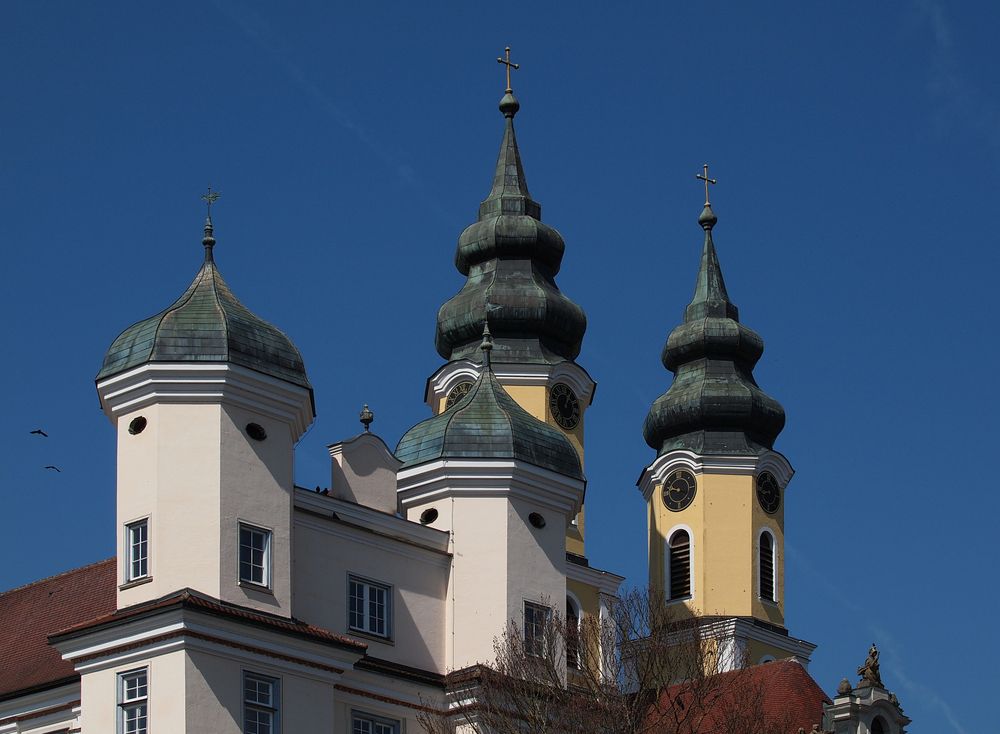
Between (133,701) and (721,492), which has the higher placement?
(721,492)

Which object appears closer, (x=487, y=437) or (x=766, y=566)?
(x=487, y=437)

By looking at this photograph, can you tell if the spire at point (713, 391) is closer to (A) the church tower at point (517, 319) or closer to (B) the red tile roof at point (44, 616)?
(A) the church tower at point (517, 319)

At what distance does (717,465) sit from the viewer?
2579 inches

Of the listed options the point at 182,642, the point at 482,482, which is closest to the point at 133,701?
the point at 182,642

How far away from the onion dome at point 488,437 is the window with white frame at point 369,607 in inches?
121

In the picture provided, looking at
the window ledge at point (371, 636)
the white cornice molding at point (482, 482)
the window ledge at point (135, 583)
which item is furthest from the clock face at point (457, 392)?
the window ledge at point (135, 583)

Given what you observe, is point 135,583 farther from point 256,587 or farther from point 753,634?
point 753,634

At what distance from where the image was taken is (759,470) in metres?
65.6

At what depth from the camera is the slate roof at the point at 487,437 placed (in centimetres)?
4781

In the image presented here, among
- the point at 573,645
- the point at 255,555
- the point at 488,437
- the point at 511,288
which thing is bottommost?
the point at 573,645

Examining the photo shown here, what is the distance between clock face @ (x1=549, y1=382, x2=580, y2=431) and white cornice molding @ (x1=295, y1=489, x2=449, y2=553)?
1246 centimetres

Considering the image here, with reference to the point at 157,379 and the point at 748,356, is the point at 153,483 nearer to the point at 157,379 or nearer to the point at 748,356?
the point at 157,379

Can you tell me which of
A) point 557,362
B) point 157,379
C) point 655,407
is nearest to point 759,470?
point 655,407

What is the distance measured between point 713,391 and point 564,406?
312 inches
